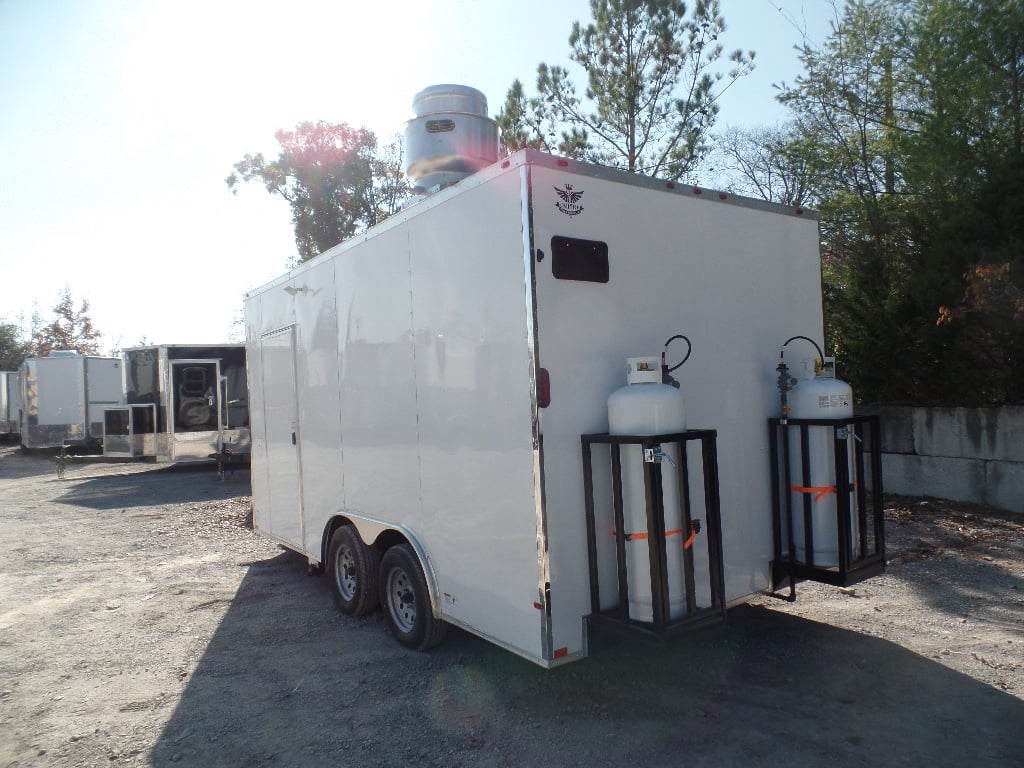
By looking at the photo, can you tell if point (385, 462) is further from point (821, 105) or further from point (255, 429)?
point (821, 105)

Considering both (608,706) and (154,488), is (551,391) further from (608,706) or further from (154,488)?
(154,488)

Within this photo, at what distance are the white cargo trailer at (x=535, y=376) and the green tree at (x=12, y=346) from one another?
4000 cm

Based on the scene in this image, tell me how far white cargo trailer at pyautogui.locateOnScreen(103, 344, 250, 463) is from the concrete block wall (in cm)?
1042

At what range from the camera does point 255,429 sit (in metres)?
6.98

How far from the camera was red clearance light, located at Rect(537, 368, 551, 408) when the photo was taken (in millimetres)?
3377

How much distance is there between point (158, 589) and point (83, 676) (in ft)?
6.69

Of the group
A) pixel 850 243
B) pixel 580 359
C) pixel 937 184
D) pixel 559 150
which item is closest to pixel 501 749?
pixel 580 359

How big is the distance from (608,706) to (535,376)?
5.69 ft

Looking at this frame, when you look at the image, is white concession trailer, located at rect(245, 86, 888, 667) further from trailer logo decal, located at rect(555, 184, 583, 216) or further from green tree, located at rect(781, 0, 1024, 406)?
green tree, located at rect(781, 0, 1024, 406)

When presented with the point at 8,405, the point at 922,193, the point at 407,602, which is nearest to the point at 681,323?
the point at 407,602

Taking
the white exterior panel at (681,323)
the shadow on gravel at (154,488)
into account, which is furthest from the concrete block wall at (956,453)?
the shadow on gravel at (154,488)

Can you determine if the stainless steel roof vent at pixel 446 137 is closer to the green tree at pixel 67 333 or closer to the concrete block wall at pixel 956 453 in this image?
the concrete block wall at pixel 956 453

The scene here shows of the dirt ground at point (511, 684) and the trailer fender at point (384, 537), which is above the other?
the trailer fender at point (384, 537)

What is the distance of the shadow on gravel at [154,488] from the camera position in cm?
1189
